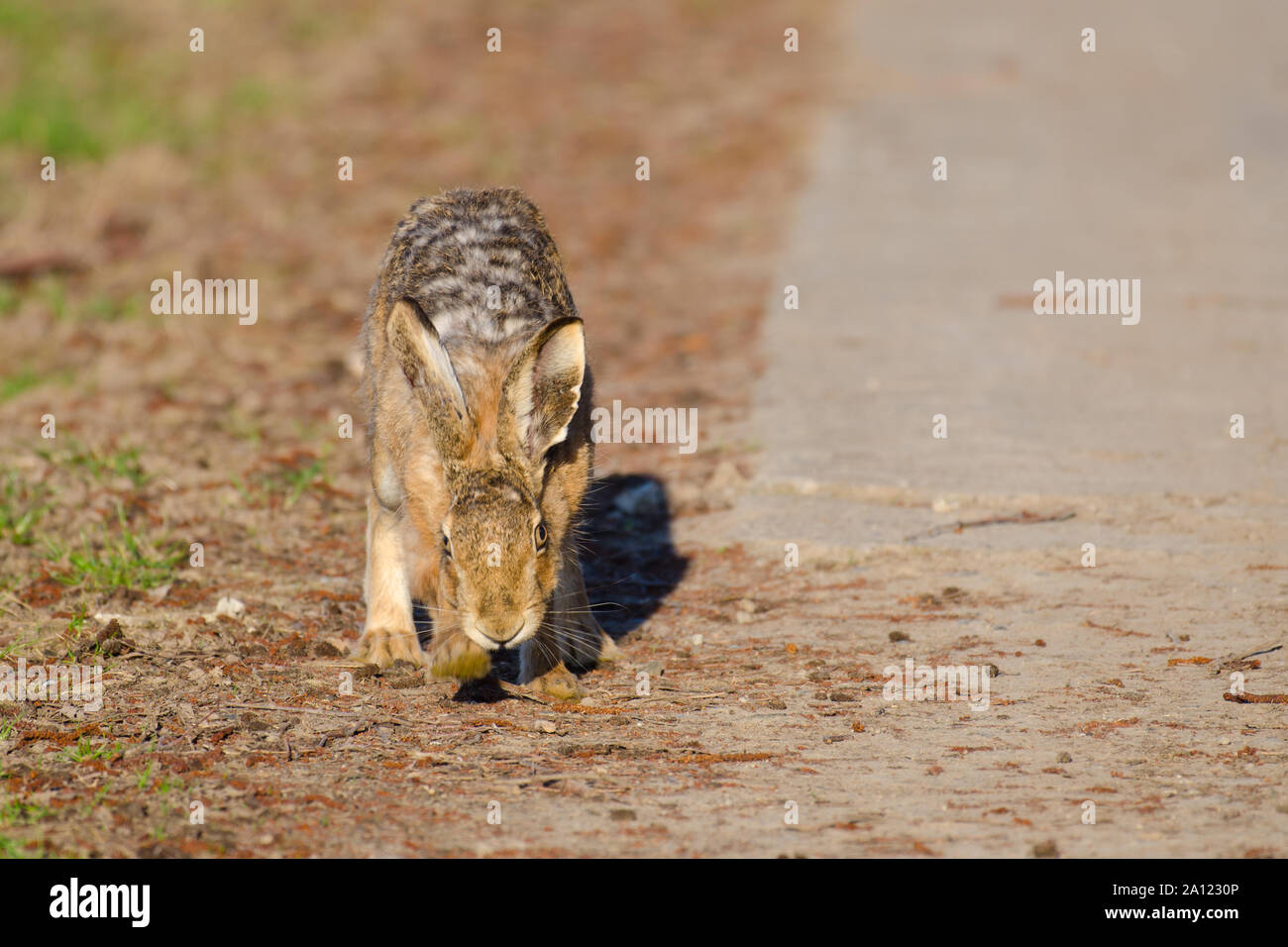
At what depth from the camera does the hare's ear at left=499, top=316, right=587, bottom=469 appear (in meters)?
6.20

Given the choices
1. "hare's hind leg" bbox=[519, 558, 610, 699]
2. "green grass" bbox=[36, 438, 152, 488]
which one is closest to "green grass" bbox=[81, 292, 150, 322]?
"green grass" bbox=[36, 438, 152, 488]

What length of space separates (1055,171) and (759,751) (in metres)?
11.8

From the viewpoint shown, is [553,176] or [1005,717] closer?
[1005,717]

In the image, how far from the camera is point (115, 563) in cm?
808

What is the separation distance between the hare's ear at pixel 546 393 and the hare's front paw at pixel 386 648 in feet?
4.96

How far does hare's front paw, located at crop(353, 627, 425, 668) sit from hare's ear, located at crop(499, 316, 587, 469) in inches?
59.5

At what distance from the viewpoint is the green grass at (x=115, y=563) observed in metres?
7.91

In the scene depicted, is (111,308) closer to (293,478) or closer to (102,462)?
(102,462)

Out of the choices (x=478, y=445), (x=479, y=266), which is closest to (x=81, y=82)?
(x=479, y=266)

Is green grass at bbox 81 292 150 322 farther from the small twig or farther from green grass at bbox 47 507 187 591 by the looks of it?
the small twig

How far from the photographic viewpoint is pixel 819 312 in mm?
12406

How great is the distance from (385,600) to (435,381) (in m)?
1.67
